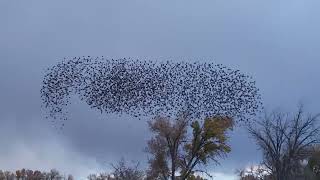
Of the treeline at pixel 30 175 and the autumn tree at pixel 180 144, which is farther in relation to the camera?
the treeline at pixel 30 175

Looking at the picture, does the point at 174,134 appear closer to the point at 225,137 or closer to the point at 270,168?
the point at 225,137

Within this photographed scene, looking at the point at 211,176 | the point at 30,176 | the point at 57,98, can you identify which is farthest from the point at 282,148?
the point at 30,176

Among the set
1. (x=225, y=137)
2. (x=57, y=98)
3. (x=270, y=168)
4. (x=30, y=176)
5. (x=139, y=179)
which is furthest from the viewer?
(x=30, y=176)

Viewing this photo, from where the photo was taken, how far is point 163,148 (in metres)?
62.1

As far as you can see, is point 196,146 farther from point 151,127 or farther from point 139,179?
point 139,179

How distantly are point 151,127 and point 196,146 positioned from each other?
556cm

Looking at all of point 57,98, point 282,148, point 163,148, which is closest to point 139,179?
point 163,148

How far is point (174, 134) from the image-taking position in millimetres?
61219

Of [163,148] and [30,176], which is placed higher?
[30,176]

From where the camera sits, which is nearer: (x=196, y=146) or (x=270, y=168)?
(x=196, y=146)

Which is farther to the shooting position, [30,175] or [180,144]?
[30,175]

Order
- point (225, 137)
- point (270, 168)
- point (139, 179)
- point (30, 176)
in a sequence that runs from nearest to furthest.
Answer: point (225, 137) < point (270, 168) < point (139, 179) < point (30, 176)

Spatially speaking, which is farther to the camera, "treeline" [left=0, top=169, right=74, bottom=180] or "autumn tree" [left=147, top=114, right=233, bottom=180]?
"treeline" [left=0, top=169, right=74, bottom=180]

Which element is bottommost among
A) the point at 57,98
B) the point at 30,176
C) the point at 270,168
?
the point at 57,98
